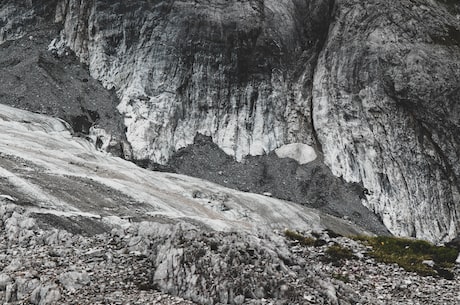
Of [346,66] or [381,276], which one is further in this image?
[346,66]

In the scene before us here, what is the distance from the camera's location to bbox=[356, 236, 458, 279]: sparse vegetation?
24.2 meters

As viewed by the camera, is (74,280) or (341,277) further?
(341,277)

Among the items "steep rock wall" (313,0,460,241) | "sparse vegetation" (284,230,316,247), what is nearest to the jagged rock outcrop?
"steep rock wall" (313,0,460,241)

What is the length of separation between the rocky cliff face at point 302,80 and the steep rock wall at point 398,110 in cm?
15

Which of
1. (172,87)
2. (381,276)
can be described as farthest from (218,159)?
(381,276)

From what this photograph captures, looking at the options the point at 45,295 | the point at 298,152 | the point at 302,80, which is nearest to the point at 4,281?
the point at 45,295

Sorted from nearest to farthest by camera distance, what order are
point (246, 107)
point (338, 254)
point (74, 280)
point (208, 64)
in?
1. point (74, 280)
2. point (338, 254)
3. point (246, 107)
4. point (208, 64)

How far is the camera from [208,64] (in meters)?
78.3

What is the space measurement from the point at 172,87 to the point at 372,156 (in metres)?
29.7

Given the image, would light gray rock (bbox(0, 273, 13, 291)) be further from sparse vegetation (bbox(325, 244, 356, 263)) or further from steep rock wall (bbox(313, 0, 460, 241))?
steep rock wall (bbox(313, 0, 460, 241))

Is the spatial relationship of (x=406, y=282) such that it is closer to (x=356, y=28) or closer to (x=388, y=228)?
(x=388, y=228)

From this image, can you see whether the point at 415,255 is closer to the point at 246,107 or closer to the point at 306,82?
the point at 246,107

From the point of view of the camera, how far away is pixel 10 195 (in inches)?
1048

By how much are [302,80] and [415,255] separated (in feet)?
178
